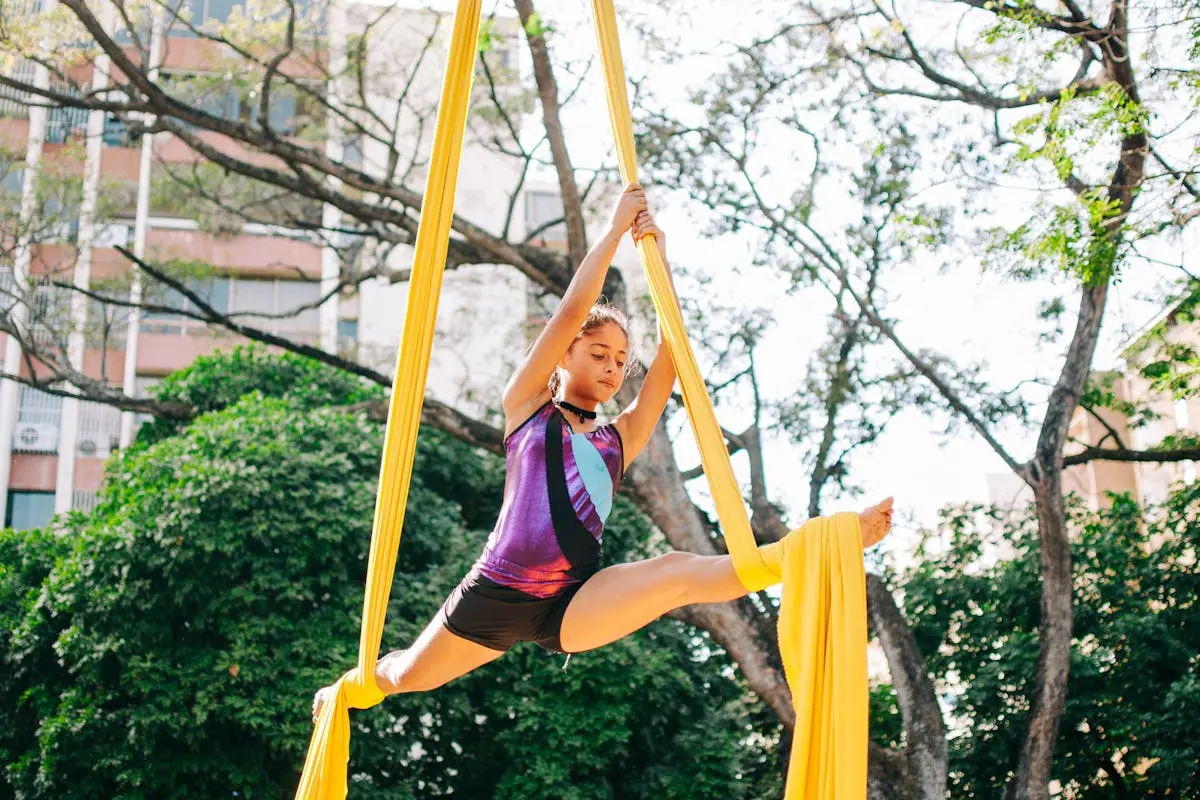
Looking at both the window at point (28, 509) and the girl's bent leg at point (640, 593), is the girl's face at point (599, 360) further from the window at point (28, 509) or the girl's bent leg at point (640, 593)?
the window at point (28, 509)

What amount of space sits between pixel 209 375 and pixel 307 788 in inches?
265

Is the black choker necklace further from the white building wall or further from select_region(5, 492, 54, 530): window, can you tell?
select_region(5, 492, 54, 530): window

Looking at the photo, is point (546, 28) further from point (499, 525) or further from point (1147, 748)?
point (1147, 748)

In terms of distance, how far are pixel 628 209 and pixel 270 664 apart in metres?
5.33

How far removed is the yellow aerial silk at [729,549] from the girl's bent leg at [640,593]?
3.7 inches

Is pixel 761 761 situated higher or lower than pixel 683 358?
lower

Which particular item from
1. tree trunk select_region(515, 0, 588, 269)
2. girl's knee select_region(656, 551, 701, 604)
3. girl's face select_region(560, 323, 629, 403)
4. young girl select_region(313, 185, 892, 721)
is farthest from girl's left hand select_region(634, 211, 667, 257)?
tree trunk select_region(515, 0, 588, 269)

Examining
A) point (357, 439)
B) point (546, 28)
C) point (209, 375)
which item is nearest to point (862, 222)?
point (546, 28)

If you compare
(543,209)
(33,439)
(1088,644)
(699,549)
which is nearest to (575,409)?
(699,549)

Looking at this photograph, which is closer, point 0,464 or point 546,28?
point 546,28

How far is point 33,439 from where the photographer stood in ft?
54.5

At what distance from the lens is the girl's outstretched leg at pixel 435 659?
3.09 m

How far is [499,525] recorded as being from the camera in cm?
304

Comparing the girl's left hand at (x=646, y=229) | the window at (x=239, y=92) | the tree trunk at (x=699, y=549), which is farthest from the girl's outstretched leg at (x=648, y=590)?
the window at (x=239, y=92)
